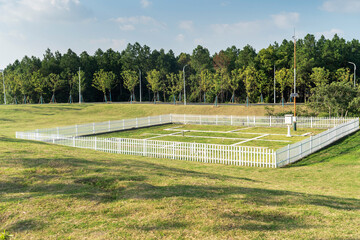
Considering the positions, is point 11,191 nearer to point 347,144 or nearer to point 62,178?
point 62,178

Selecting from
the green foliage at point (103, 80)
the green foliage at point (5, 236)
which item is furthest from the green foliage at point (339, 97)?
the green foliage at point (103, 80)

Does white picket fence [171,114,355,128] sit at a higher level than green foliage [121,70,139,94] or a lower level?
lower

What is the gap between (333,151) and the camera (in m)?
17.4

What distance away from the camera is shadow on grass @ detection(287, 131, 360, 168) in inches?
607

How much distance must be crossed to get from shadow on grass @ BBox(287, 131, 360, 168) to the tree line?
122 feet

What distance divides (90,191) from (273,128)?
25.7 m

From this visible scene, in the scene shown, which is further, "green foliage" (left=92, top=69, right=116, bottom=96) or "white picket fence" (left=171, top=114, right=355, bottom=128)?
"green foliage" (left=92, top=69, right=116, bottom=96)

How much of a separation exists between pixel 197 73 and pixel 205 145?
181 ft

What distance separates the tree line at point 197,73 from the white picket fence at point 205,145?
2729 cm

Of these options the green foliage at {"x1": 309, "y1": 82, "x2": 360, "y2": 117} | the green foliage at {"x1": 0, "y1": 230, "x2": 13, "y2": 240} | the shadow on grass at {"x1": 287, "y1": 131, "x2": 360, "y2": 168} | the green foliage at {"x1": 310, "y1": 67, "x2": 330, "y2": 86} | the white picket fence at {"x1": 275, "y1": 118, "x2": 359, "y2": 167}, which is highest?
the green foliage at {"x1": 310, "y1": 67, "x2": 330, "y2": 86}

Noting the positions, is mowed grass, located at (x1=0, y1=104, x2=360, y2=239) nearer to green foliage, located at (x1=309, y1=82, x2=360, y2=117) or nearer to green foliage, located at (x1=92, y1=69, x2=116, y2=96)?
green foliage, located at (x1=309, y1=82, x2=360, y2=117)

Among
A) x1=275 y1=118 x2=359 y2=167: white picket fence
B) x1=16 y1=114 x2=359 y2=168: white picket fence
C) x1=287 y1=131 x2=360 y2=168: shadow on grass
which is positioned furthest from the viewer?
x1=287 y1=131 x2=360 y2=168: shadow on grass

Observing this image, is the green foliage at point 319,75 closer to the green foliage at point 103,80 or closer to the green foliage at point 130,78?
the green foliage at point 130,78

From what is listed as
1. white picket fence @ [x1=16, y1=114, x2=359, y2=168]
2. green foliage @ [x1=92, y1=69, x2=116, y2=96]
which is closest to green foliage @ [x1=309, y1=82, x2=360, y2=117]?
white picket fence @ [x1=16, y1=114, x2=359, y2=168]
